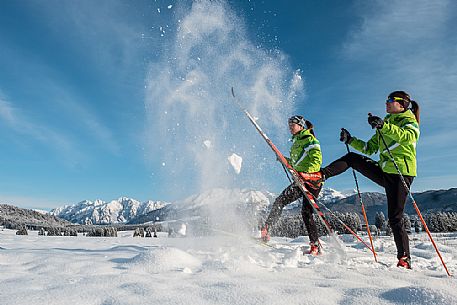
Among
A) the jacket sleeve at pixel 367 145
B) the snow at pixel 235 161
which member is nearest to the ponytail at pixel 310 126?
the jacket sleeve at pixel 367 145

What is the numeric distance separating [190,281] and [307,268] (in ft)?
5.53

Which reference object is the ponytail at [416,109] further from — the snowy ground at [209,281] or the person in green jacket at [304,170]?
the snowy ground at [209,281]

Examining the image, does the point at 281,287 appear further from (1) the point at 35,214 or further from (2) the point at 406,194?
(1) the point at 35,214

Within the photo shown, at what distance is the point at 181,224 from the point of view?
845 centimetres

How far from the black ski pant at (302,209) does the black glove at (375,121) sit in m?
1.76

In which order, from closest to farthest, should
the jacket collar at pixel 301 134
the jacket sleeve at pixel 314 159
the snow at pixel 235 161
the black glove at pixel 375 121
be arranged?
1. the black glove at pixel 375 121
2. the jacket sleeve at pixel 314 159
3. the jacket collar at pixel 301 134
4. the snow at pixel 235 161

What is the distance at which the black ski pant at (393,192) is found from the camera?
16.2ft

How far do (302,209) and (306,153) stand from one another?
3.52 ft

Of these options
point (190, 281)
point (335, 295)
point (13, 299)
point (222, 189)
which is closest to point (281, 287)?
point (335, 295)

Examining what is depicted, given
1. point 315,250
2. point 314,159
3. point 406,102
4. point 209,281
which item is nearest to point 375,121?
point 406,102

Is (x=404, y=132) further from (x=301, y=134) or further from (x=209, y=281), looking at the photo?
(x=209, y=281)

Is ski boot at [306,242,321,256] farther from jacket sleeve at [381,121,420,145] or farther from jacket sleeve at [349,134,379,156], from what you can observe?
jacket sleeve at [381,121,420,145]

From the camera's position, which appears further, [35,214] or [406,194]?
[35,214]

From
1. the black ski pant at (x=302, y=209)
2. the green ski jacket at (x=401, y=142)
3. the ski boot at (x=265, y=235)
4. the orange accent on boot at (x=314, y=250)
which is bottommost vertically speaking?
the orange accent on boot at (x=314, y=250)
